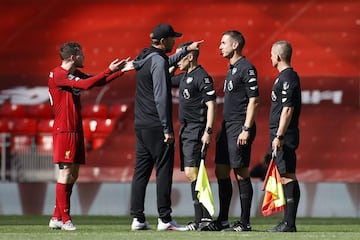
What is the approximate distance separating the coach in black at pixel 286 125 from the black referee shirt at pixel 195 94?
2.54 ft

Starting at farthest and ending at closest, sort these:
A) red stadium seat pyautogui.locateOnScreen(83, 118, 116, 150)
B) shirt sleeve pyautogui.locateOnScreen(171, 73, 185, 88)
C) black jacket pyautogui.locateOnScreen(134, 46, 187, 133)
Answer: red stadium seat pyautogui.locateOnScreen(83, 118, 116, 150) < shirt sleeve pyautogui.locateOnScreen(171, 73, 185, 88) < black jacket pyautogui.locateOnScreen(134, 46, 187, 133)

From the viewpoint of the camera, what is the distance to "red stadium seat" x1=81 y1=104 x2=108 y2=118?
824 inches

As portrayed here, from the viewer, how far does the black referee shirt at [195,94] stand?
1213cm

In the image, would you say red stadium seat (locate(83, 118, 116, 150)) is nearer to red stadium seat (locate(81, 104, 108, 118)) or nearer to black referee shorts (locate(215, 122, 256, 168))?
red stadium seat (locate(81, 104, 108, 118))

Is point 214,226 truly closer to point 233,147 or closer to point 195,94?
point 233,147

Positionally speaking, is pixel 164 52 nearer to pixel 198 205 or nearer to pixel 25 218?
pixel 198 205

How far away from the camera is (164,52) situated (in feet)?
38.3

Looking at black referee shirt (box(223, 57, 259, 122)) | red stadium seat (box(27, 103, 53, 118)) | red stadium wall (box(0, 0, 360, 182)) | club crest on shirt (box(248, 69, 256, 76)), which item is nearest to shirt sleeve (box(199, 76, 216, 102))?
black referee shirt (box(223, 57, 259, 122))

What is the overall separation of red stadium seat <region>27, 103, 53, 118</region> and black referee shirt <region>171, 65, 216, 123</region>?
898 centimetres

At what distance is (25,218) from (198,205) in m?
5.46

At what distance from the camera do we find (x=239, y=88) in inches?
463

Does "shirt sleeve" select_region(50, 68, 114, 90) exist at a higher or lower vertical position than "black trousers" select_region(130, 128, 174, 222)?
higher

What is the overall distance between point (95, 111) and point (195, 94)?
353 inches

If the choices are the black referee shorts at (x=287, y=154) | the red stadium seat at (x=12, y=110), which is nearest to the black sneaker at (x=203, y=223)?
the black referee shorts at (x=287, y=154)
